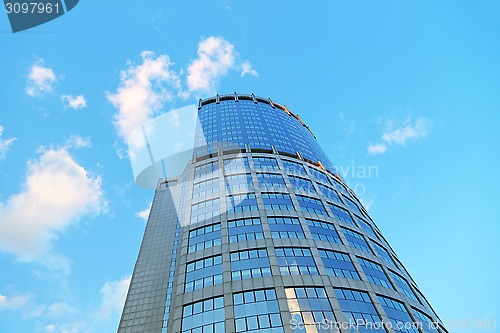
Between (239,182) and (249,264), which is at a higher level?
(239,182)

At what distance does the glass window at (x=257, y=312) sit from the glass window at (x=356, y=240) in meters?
17.5

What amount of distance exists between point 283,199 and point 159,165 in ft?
162

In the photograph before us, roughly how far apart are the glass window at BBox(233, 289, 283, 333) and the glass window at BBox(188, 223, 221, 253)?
10.3 metres

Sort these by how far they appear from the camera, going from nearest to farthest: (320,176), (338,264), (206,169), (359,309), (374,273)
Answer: (359,309)
(338,264)
(374,273)
(206,169)
(320,176)

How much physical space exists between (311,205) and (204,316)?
85.1 ft

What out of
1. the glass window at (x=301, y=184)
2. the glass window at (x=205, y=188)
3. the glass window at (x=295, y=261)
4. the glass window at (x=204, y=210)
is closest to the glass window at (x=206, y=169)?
the glass window at (x=205, y=188)

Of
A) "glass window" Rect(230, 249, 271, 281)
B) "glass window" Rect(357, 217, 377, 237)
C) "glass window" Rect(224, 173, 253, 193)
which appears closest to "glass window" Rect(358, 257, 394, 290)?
"glass window" Rect(357, 217, 377, 237)

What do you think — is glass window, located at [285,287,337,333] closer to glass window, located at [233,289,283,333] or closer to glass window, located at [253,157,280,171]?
glass window, located at [233,289,283,333]

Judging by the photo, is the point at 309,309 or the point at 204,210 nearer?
the point at 309,309

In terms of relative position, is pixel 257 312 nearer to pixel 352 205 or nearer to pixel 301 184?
pixel 301 184

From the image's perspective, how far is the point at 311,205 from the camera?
5634 cm

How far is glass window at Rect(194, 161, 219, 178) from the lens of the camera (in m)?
65.7

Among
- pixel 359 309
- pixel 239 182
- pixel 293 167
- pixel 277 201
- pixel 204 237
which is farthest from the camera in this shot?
pixel 293 167

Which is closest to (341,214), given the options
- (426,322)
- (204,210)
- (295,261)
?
(295,261)
